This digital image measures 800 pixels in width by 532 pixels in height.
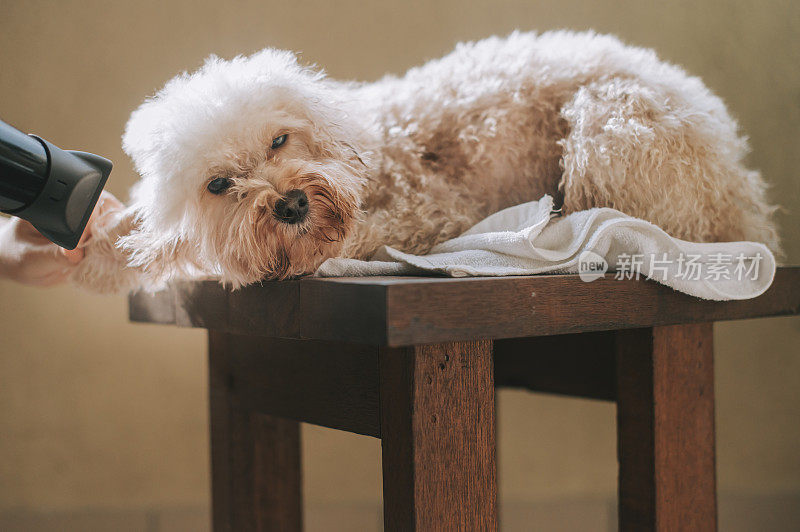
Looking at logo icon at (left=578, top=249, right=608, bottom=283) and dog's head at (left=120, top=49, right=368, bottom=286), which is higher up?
dog's head at (left=120, top=49, right=368, bottom=286)

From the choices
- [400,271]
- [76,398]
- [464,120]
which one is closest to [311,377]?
[400,271]

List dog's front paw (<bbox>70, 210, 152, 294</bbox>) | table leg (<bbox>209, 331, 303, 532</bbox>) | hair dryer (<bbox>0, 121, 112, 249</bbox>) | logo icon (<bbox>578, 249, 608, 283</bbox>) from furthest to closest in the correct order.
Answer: table leg (<bbox>209, 331, 303, 532</bbox>)
dog's front paw (<bbox>70, 210, 152, 294</bbox>)
logo icon (<bbox>578, 249, 608, 283</bbox>)
hair dryer (<bbox>0, 121, 112, 249</bbox>)

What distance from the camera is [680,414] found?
37.5 inches

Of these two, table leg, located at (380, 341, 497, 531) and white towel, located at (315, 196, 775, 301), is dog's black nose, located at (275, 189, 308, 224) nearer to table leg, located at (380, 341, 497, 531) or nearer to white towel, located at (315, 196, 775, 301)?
white towel, located at (315, 196, 775, 301)

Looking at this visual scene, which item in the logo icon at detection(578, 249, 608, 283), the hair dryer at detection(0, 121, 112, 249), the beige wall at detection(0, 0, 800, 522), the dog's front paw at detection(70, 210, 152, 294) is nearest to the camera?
the hair dryer at detection(0, 121, 112, 249)

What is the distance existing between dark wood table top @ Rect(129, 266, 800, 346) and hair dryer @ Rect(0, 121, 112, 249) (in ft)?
0.71

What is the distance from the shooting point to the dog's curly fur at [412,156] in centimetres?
83

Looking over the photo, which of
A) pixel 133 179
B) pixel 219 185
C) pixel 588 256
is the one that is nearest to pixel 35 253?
pixel 219 185

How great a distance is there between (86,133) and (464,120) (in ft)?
3.55

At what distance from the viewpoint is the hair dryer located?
2.10ft

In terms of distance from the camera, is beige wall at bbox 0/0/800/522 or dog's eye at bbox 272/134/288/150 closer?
dog's eye at bbox 272/134/288/150

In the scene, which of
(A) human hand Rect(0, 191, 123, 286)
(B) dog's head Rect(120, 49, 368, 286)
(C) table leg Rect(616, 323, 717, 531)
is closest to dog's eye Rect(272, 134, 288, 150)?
(B) dog's head Rect(120, 49, 368, 286)

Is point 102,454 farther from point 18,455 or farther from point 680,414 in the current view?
point 680,414

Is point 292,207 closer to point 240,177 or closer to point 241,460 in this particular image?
point 240,177
